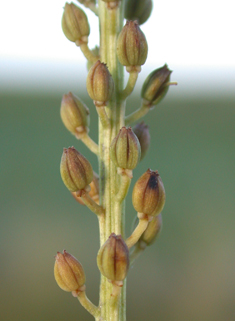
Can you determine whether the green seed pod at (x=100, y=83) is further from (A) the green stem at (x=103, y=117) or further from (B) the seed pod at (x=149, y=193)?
(B) the seed pod at (x=149, y=193)

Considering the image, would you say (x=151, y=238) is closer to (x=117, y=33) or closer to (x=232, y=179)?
(x=117, y=33)

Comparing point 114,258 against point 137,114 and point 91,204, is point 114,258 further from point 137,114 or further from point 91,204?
point 137,114

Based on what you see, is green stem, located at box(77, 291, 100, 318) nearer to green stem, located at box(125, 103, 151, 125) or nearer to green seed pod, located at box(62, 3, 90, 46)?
green stem, located at box(125, 103, 151, 125)

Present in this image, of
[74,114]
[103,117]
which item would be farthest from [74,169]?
[74,114]

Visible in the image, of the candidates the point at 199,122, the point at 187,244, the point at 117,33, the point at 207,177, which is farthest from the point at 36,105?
the point at 117,33

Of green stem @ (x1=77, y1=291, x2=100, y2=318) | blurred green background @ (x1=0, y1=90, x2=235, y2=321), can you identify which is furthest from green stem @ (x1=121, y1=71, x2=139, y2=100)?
blurred green background @ (x1=0, y1=90, x2=235, y2=321)

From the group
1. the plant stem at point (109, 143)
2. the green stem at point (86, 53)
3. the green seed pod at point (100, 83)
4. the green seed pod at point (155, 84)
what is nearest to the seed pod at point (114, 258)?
the plant stem at point (109, 143)
